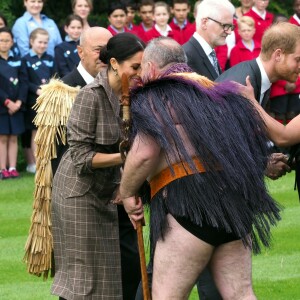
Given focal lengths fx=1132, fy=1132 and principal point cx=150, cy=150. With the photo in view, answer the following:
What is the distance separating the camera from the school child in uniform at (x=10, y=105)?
681 inches

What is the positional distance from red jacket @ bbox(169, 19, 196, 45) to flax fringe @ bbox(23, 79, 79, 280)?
1072cm

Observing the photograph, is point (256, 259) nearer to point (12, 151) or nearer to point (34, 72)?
point (12, 151)

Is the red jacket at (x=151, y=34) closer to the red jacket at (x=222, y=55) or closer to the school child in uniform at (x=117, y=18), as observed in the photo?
the school child in uniform at (x=117, y=18)

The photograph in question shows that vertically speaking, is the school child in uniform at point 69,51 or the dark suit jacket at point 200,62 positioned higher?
the dark suit jacket at point 200,62

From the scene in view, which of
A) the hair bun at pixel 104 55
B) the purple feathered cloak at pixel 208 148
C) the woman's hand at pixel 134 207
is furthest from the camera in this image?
the hair bun at pixel 104 55

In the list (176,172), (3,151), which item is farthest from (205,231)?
(3,151)

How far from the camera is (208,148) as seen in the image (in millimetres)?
6598

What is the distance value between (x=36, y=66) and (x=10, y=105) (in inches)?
31.6

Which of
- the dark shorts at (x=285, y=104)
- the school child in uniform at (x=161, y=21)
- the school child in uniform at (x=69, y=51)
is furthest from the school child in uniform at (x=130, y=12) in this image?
the dark shorts at (x=285, y=104)

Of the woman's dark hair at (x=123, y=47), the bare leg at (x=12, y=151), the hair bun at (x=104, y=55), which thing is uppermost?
the woman's dark hair at (x=123, y=47)

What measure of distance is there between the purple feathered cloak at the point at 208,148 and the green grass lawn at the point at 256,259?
10.9 ft

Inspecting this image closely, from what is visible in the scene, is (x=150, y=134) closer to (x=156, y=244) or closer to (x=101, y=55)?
(x=156, y=244)

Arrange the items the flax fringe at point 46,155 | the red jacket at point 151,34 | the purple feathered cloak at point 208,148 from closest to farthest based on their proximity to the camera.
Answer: the purple feathered cloak at point 208,148
the flax fringe at point 46,155
the red jacket at point 151,34

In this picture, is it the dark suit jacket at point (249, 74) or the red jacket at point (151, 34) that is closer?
the dark suit jacket at point (249, 74)
